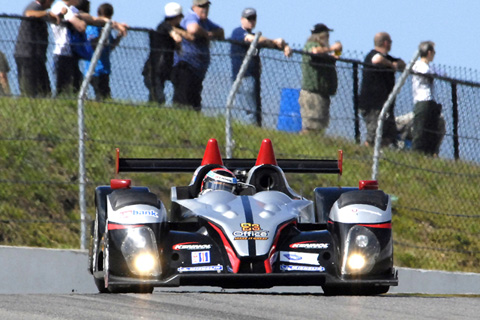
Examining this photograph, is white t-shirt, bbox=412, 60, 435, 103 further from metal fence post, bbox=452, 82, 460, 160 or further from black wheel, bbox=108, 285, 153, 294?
black wheel, bbox=108, 285, 153, 294

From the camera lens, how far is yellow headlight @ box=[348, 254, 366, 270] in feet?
27.6

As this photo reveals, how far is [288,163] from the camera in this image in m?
10.8

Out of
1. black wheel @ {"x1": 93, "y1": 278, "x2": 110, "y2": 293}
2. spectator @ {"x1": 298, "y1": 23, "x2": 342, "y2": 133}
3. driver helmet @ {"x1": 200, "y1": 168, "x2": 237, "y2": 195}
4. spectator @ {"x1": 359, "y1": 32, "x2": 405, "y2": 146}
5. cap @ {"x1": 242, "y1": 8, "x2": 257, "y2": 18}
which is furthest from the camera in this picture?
cap @ {"x1": 242, "y1": 8, "x2": 257, "y2": 18}

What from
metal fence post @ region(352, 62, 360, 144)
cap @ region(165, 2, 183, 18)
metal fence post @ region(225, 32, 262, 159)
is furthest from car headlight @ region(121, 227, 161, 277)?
cap @ region(165, 2, 183, 18)

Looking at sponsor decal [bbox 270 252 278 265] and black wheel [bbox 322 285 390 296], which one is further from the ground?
sponsor decal [bbox 270 252 278 265]

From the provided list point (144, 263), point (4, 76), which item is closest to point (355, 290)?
point (144, 263)

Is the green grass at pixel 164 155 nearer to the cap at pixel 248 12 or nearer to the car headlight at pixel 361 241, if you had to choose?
the cap at pixel 248 12

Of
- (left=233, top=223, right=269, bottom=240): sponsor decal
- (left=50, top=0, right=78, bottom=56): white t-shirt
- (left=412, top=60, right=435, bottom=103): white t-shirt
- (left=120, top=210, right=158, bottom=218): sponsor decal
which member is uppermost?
(left=50, top=0, right=78, bottom=56): white t-shirt

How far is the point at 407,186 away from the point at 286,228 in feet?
17.9

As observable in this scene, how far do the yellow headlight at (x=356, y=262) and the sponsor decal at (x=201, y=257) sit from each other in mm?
982

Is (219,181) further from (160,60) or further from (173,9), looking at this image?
(173,9)

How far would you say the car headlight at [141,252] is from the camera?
8.24 meters

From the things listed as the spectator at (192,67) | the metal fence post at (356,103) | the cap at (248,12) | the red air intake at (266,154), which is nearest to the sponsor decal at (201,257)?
the red air intake at (266,154)

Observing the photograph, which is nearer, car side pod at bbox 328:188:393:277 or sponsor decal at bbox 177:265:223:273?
sponsor decal at bbox 177:265:223:273
